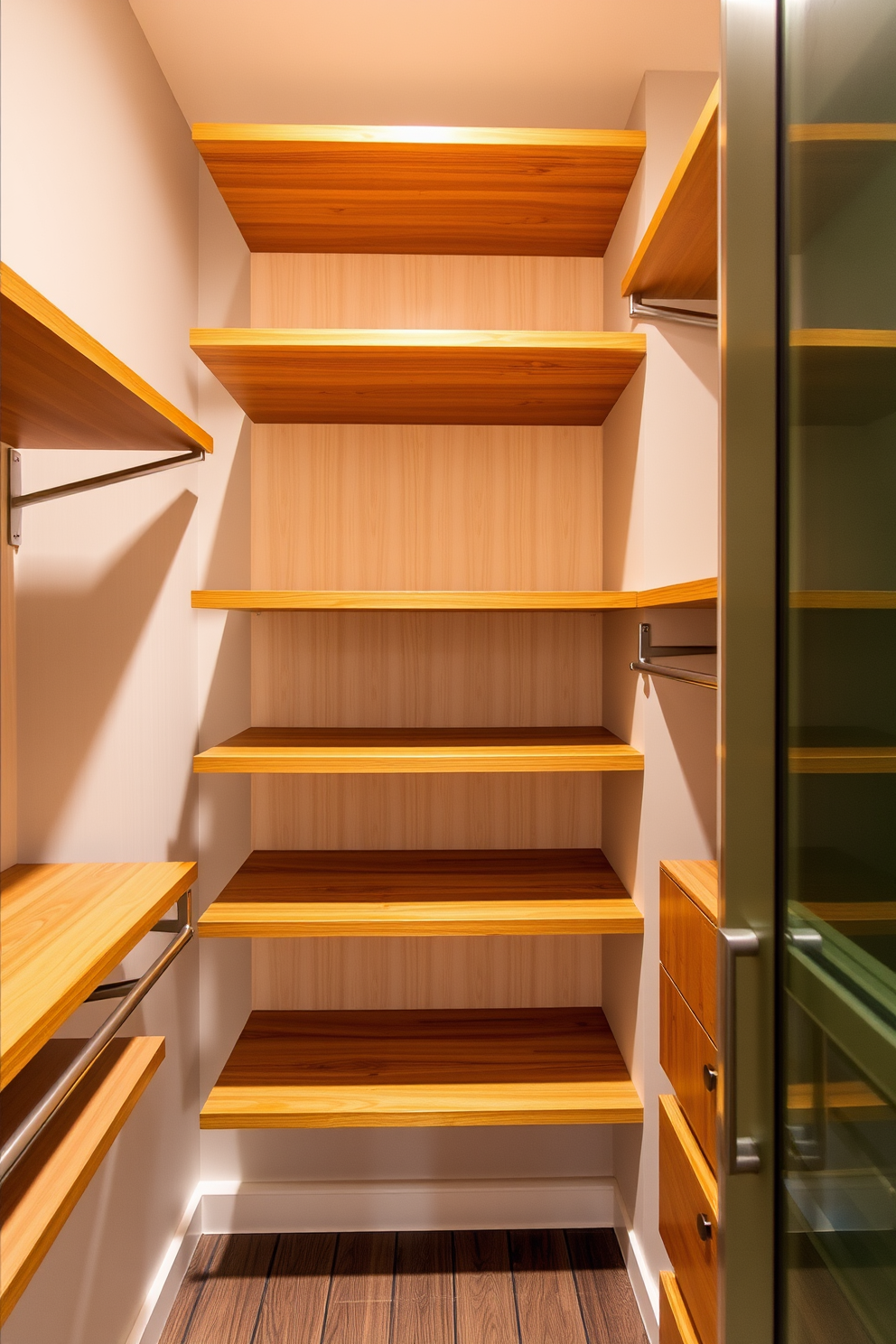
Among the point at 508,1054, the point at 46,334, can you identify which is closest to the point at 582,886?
the point at 508,1054

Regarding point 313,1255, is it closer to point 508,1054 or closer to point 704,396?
point 508,1054

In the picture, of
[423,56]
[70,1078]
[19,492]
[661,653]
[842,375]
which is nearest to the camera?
[842,375]

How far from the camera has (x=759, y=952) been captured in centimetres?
74

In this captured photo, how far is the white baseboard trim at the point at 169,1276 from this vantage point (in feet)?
4.90

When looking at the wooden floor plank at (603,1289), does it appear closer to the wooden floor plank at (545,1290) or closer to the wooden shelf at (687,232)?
the wooden floor plank at (545,1290)

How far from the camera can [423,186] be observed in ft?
5.24

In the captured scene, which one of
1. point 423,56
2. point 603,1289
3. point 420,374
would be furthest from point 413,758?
point 423,56

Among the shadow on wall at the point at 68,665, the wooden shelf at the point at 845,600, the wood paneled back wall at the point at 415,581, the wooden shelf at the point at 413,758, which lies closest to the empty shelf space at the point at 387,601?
the shadow on wall at the point at 68,665

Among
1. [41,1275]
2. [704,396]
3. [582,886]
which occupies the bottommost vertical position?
[41,1275]

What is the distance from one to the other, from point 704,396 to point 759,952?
3.80 ft

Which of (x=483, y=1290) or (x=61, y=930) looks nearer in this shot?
(x=61, y=930)

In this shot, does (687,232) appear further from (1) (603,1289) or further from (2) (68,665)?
(1) (603,1289)

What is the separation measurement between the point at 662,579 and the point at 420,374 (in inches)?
24.9

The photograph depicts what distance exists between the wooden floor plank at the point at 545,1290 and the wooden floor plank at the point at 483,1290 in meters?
0.02
